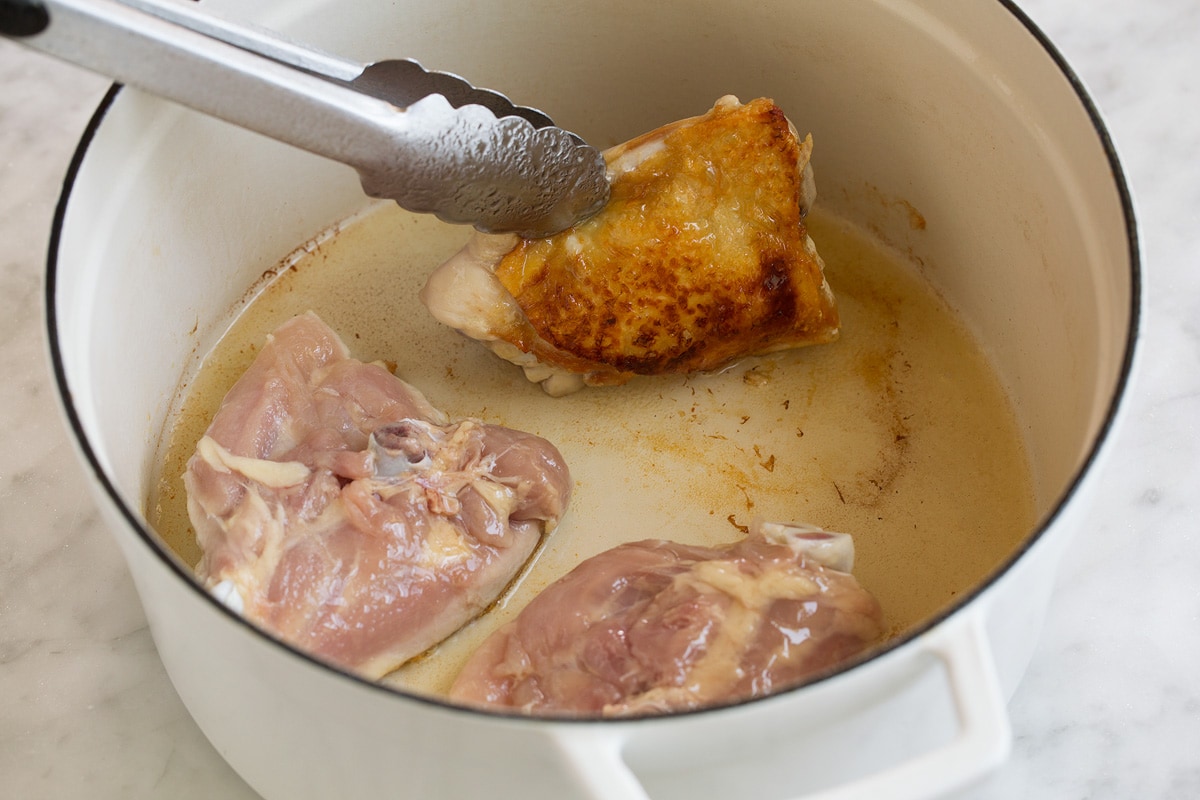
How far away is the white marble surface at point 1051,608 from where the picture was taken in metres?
1.46

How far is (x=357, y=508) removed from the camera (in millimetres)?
1456

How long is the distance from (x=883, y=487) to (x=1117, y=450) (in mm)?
344

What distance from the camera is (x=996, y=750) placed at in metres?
0.99

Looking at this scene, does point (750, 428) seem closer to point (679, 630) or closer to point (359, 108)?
point (679, 630)

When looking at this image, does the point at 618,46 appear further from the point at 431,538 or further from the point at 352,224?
the point at 431,538

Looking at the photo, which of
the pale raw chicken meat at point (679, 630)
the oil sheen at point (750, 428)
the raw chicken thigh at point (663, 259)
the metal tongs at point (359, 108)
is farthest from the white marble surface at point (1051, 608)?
the metal tongs at point (359, 108)

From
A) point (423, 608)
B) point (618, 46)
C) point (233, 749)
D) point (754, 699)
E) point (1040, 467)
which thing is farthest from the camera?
point (618, 46)

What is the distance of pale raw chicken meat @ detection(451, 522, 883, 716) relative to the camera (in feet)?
4.33

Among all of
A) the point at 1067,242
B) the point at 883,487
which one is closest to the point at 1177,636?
the point at 883,487

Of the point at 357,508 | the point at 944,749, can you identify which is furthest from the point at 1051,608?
the point at 357,508

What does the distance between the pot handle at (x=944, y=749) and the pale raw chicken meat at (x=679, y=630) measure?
11.6 inches

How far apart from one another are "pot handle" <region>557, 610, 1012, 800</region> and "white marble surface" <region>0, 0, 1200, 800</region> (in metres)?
0.49

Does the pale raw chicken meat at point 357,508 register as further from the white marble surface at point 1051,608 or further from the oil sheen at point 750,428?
the white marble surface at point 1051,608

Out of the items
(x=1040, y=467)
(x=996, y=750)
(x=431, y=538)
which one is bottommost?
(x=431, y=538)
